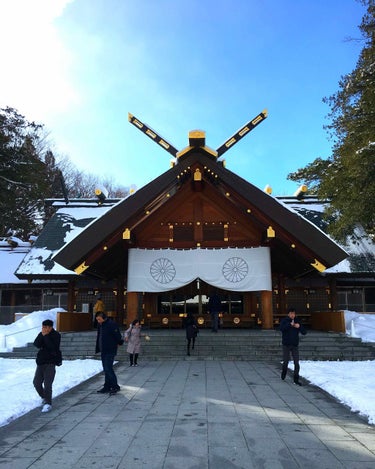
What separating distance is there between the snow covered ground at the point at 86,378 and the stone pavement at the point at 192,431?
0.69 feet

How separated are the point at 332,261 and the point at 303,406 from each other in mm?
7726

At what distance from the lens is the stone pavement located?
417 cm

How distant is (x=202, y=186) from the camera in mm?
16406

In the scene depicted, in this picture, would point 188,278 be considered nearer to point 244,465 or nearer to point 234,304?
point 234,304

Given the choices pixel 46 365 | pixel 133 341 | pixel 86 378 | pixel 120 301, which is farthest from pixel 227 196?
pixel 46 365

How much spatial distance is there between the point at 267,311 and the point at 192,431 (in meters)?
10.4

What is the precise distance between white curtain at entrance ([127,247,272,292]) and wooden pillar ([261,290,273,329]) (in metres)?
0.67

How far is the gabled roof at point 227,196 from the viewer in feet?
44.8

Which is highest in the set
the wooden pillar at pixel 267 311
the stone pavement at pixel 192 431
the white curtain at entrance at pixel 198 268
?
the white curtain at entrance at pixel 198 268

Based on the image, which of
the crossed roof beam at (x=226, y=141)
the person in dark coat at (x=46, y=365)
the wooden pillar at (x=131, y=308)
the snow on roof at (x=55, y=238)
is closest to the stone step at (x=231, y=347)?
the wooden pillar at (x=131, y=308)

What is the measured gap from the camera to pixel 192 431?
512cm

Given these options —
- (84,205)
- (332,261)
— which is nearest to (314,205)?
(332,261)

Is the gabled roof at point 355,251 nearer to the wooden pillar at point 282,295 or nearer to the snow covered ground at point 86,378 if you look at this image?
the wooden pillar at point 282,295

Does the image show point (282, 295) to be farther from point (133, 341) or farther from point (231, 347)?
point (133, 341)
